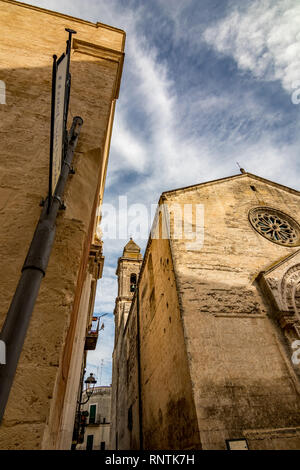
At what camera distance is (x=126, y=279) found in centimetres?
2339

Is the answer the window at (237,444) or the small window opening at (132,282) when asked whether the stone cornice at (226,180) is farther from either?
the small window opening at (132,282)

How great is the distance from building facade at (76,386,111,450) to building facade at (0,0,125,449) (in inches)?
1253

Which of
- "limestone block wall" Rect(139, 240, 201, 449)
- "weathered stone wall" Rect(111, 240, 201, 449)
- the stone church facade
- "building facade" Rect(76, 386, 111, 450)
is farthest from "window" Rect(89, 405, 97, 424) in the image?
"limestone block wall" Rect(139, 240, 201, 449)

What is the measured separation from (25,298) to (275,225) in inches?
423

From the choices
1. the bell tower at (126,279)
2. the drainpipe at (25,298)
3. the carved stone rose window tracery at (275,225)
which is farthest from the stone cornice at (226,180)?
the bell tower at (126,279)

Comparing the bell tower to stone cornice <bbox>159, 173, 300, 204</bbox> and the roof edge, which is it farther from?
the roof edge

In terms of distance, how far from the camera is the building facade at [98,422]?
2647 centimetres

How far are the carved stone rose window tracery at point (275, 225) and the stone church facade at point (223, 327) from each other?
5 centimetres

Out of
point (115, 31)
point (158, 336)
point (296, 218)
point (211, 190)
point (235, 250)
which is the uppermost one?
point (211, 190)

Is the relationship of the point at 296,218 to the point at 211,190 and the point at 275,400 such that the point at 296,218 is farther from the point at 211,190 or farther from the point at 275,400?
the point at 275,400
